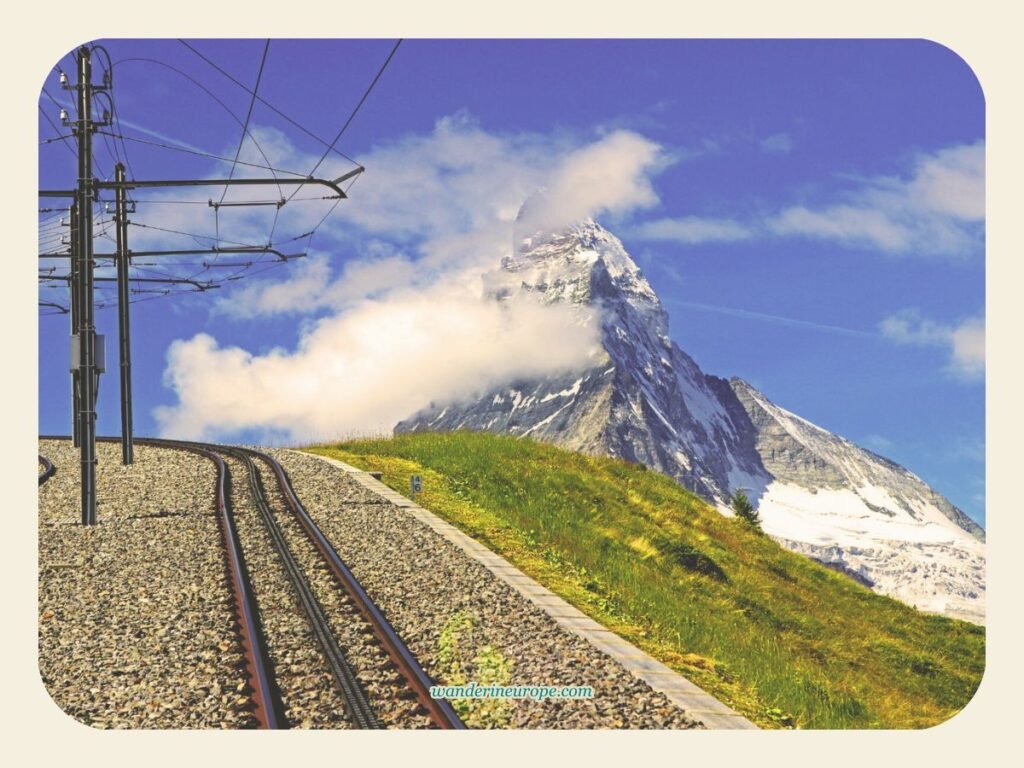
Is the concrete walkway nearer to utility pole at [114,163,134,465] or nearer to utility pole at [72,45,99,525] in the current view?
utility pole at [72,45,99,525]

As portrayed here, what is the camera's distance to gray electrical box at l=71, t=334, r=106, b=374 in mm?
16438

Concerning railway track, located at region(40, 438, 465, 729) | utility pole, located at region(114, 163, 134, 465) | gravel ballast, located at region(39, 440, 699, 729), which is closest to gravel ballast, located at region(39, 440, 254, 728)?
gravel ballast, located at region(39, 440, 699, 729)

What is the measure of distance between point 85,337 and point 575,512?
11716mm

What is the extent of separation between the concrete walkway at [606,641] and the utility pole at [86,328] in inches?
228

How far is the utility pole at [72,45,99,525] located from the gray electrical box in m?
0.03

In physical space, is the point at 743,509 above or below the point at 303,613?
above

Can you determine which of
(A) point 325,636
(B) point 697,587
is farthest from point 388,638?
(B) point 697,587

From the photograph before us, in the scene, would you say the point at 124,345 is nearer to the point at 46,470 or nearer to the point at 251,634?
the point at 46,470

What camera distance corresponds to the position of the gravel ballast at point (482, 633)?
34.3ft

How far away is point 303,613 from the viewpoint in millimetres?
13109

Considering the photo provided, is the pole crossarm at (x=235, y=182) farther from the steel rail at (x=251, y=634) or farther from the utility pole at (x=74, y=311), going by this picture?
the steel rail at (x=251, y=634)

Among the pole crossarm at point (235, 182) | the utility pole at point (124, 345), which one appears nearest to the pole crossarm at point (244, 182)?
the pole crossarm at point (235, 182)

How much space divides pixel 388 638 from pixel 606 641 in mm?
2662

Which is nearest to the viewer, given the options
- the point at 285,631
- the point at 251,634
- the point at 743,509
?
the point at 251,634
